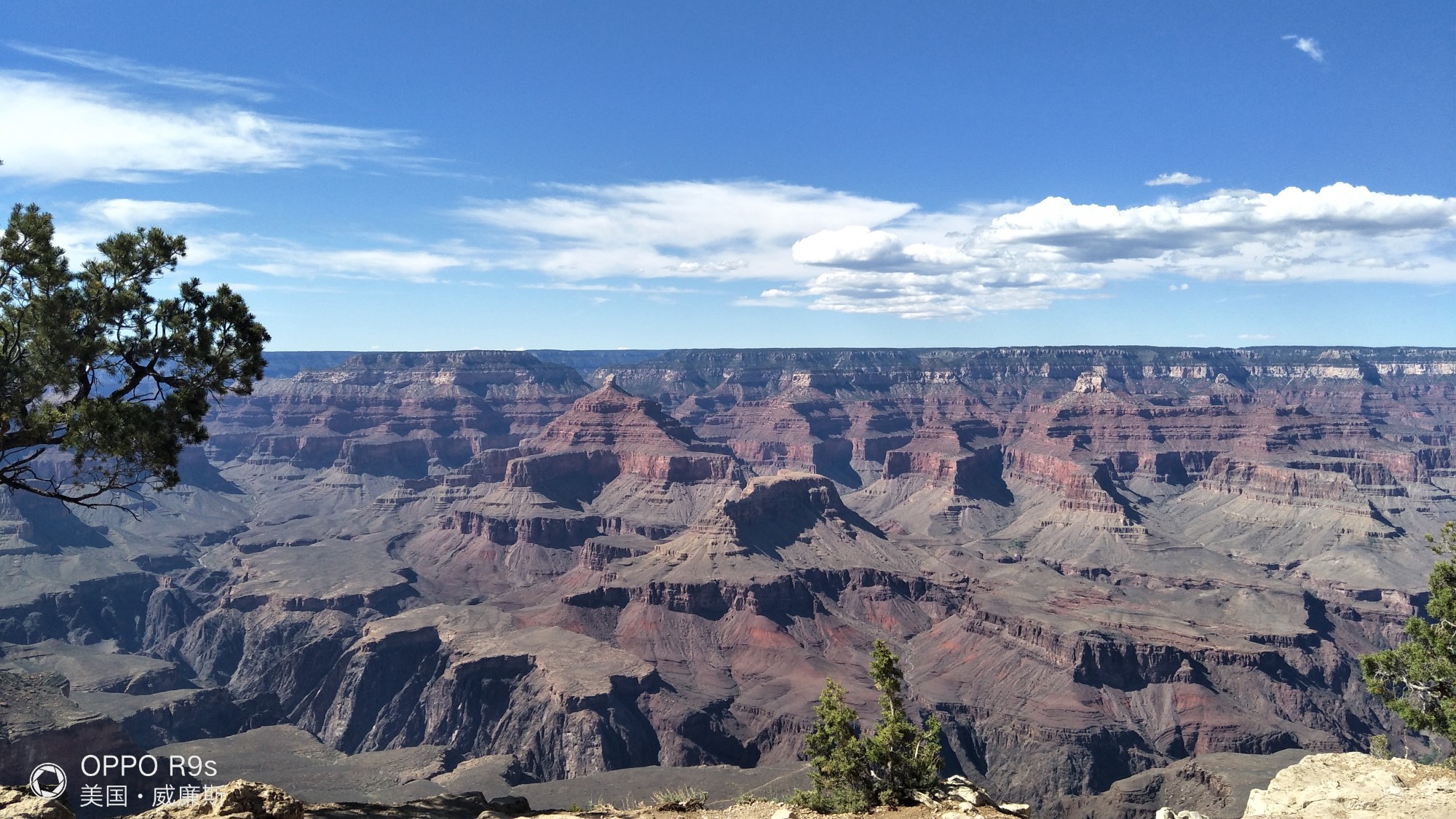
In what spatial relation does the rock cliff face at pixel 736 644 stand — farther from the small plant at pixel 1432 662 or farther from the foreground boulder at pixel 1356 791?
the foreground boulder at pixel 1356 791

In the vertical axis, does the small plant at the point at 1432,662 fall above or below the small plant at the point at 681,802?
above

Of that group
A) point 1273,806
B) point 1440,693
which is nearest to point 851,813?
point 1273,806

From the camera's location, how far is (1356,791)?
25.2m

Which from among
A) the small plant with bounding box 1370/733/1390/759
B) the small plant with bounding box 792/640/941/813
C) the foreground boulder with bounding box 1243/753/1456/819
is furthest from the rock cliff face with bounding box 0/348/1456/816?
the small plant with bounding box 792/640/941/813

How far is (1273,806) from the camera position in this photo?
26469 mm

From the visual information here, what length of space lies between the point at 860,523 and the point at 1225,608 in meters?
71.6

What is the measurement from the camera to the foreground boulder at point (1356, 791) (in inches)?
907

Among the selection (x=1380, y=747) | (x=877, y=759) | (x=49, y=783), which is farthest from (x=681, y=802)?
(x=49, y=783)

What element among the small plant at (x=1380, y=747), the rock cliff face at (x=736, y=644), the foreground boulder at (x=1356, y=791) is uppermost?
the foreground boulder at (x=1356, y=791)

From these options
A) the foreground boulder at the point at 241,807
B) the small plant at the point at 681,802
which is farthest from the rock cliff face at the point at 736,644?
the foreground boulder at the point at 241,807

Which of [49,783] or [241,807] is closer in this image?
[241,807]

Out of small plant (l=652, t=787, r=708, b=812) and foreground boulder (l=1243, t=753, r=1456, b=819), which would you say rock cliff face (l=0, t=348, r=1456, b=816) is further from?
small plant (l=652, t=787, r=708, b=812)

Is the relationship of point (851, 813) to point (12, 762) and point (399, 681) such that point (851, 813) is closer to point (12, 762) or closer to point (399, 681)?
point (12, 762)

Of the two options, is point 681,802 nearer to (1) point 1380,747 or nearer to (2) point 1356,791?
(2) point 1356,791
